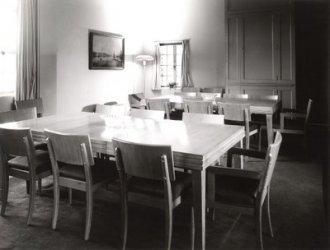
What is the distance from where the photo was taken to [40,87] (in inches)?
237

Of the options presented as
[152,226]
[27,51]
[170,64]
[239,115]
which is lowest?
[152,226]

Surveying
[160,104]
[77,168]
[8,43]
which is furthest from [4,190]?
[8,43]

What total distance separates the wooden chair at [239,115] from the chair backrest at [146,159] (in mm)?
2514

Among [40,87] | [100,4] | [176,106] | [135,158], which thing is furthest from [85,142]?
[100,4]

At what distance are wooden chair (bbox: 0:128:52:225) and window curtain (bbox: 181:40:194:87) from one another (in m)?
6.11

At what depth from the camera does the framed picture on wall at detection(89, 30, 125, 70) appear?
704cm

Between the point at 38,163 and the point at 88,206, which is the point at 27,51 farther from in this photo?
the point at 88,206

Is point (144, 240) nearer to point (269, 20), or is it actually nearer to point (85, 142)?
point (85, 142)

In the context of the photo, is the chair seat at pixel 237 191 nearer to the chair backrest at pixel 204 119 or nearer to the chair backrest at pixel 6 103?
the chair backrest at pixel 204 119

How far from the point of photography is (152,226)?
2672 millimetres

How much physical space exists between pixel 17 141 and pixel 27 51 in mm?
3427

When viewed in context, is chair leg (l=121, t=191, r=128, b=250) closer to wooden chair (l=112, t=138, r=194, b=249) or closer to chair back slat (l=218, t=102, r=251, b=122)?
wooden chair (l=112, t=138, r=194, b=249)

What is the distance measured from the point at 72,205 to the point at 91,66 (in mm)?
4475

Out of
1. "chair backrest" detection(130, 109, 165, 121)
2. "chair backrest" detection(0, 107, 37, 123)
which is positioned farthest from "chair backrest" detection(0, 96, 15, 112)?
"chair backrest" detection(130, 109, 165, 121)
